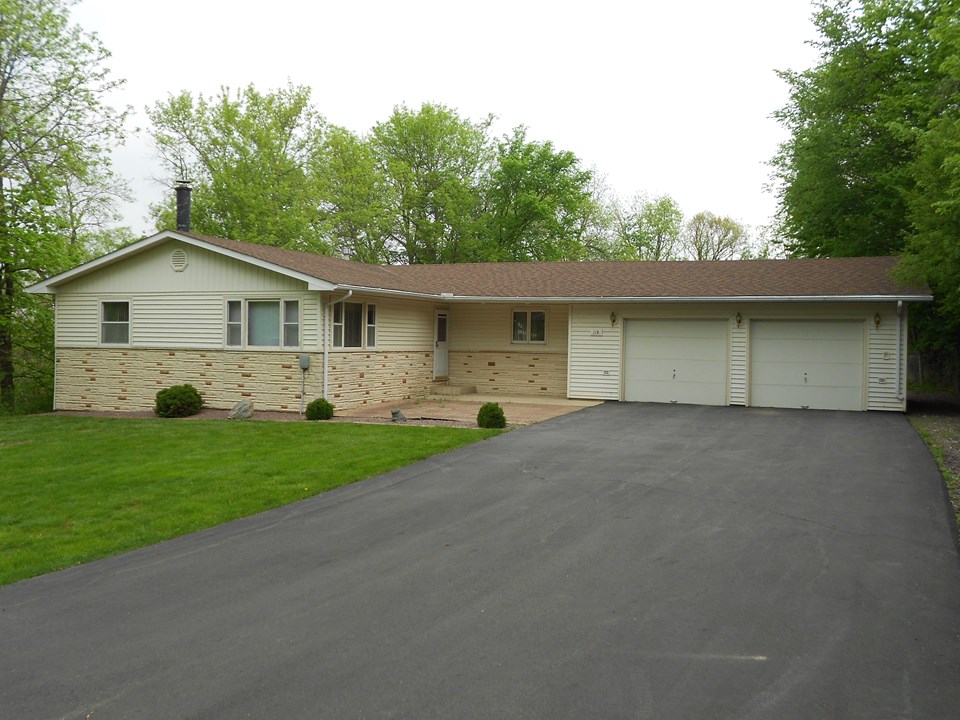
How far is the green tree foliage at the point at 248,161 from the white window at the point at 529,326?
1889cm

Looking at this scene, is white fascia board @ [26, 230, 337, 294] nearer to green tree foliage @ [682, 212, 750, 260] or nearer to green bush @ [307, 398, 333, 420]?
green bush @ [307, 398, 333, 420]

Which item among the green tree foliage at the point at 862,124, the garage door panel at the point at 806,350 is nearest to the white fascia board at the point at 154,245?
the garage door panel at the point at 806,350

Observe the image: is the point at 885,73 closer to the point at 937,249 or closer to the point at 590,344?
the point at 937,249

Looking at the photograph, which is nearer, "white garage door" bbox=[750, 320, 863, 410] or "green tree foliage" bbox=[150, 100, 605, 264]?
"white garage door" bbox=[750, 320, 863, 410]

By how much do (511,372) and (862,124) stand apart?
42.2 feet

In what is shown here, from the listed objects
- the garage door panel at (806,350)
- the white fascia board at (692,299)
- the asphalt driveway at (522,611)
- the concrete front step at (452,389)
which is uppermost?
the white fascia board at (692,299)

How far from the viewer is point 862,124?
22.6 meters

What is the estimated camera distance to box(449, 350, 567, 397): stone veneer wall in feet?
67.1

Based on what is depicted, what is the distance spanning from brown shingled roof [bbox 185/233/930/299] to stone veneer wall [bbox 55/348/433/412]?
199 cm

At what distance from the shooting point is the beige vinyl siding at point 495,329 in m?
20.6

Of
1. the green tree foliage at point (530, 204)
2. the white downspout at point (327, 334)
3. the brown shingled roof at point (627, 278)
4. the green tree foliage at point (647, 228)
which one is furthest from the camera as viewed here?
the green tree foliage at point (647, 228)

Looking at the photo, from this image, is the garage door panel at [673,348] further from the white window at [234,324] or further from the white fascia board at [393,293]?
the white window at [234,324]

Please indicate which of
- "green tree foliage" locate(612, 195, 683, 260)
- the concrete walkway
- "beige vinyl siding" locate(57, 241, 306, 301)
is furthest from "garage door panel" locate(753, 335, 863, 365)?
"green tree foliage" locate(612, 195, 683, 260)

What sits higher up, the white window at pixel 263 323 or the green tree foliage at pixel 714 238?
the green tree foliage at pixel 714 238
